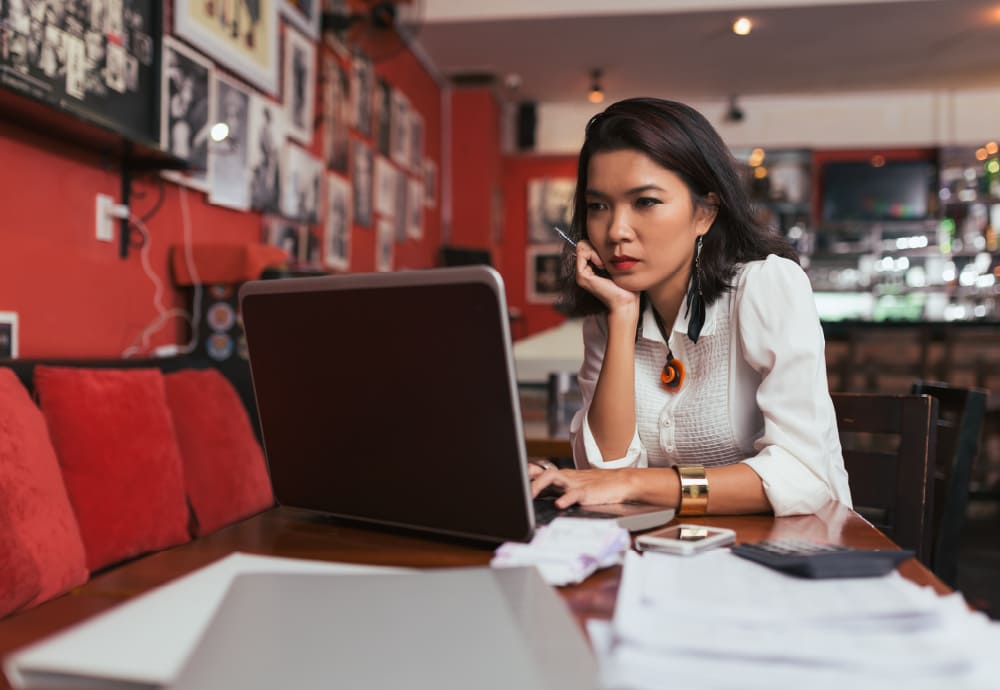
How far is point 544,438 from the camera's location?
6.32ft

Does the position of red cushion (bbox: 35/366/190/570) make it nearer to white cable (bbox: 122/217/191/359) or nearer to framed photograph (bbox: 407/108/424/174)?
white cable (bbox: 122/217/191/359)

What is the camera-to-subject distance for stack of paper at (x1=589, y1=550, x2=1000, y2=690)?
1.40 feet

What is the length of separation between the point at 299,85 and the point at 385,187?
1483 millimetres

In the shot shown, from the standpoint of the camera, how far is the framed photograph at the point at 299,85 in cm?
359

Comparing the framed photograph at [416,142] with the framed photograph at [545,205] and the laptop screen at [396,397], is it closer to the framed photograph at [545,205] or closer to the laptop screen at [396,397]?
the framed photograph at [545,205]

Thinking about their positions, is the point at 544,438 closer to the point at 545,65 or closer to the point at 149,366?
the point at 149,366

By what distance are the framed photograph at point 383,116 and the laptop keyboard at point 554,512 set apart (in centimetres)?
432

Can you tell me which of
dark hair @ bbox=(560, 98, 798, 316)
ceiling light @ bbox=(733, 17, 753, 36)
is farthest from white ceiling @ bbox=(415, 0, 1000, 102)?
dark hair @ bbox=(560, 98, 798, 316)

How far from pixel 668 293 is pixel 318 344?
2.58 ft

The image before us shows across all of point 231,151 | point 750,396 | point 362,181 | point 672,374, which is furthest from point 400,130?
point 750,396

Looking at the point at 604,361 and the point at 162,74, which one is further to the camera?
the point at 162,74

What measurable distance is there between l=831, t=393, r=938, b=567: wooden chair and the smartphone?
563 mm

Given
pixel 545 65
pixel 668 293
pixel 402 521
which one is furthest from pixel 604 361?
pixel 545 65

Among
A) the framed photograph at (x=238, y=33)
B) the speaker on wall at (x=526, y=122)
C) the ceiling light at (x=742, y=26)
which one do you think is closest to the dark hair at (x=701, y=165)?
the framed photograph at (x=238, y=33)
